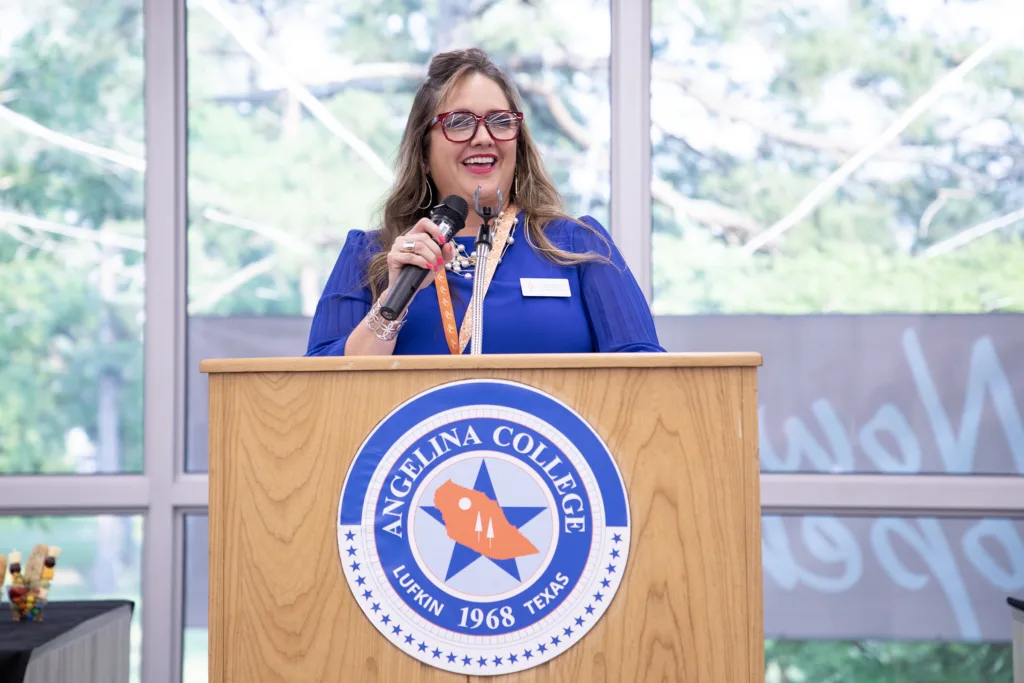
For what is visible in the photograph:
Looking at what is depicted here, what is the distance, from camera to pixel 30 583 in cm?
248

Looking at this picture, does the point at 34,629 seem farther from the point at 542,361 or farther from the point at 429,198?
the point at 542,361

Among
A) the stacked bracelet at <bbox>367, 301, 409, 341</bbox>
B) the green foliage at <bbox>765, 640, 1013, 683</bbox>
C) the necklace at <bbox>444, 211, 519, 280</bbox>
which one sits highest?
the necklace at <bbox>444, 211, 519, 280</bbox>

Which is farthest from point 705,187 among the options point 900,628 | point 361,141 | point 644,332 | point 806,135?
point 644,332

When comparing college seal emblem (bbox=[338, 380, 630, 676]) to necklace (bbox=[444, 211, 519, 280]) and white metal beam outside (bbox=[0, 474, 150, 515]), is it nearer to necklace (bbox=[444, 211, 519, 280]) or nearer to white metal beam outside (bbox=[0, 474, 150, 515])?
necklace (bbox=[444, 211, 519, 280])

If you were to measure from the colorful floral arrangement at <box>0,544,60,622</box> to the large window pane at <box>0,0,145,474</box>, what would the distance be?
869 mm

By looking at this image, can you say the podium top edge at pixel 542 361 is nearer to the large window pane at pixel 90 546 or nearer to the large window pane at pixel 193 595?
the large window pane at pixel 193 595

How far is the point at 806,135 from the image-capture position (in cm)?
327

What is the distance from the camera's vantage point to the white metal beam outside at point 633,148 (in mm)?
3287

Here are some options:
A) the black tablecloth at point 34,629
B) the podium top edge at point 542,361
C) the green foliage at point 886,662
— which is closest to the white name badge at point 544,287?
the podium top edge at point 542,361

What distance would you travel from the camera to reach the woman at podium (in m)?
1.59

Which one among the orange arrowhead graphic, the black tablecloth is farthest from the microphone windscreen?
the black tablecloth

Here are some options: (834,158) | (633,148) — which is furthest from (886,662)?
(633,148)

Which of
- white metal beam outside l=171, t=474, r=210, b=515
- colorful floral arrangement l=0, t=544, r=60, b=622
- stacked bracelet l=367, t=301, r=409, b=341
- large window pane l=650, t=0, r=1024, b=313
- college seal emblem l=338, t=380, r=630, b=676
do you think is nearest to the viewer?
college seal emblem l=338, t=380, r=630, b=676

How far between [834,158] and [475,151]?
6.50ft
